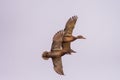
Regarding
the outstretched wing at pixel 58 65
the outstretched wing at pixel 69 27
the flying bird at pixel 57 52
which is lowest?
the outstretched wing at pixel 58 65

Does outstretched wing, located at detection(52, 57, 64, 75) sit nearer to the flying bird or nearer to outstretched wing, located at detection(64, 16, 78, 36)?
the flying bird

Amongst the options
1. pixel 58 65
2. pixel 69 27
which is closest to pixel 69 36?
pixel 69 27

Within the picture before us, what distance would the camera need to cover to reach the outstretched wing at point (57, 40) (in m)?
2.93

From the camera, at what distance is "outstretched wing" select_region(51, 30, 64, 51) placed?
293 cm

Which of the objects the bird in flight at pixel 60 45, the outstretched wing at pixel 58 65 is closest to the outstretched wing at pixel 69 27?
the bird in flight at pixel 60 45

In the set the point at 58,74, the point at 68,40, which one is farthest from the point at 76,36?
the point at 58,74

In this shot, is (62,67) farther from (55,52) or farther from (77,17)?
(77,17)

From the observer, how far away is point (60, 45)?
9.69 ft

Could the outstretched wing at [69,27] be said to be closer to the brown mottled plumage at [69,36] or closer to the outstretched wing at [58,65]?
the brown mottled plumage at [69,36]

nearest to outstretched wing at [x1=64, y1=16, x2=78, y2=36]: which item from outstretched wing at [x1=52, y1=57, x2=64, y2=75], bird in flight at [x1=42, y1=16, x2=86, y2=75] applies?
bird in flight at [x1=42, y1=16, x2=86, y2=75]

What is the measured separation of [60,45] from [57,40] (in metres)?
0.04

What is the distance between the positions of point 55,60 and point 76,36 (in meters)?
0.19

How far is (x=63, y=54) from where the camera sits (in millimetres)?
2969

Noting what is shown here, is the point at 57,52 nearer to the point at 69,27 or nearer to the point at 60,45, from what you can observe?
the point at 60,45
